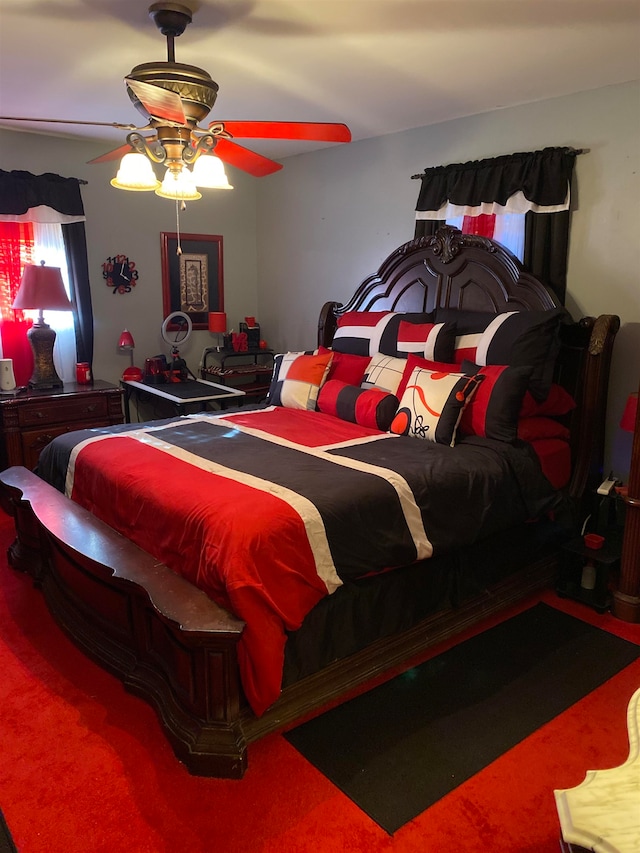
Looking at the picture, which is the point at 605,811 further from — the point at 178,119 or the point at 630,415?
the point at 178,119

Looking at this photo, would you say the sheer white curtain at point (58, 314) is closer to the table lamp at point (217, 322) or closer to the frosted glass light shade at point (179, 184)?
the table lamp at point (217, 322)

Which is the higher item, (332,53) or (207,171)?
(332,53)

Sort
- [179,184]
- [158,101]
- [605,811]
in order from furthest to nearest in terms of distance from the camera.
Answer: [179,184] < [158,101] < [605,811]

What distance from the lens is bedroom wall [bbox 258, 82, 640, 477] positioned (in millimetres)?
2959

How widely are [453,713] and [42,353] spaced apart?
3.27 m

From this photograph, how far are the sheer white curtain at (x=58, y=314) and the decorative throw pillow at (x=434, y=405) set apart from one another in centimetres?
257

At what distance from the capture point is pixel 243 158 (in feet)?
8.52

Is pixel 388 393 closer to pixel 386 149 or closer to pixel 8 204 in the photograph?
pixel 386 149

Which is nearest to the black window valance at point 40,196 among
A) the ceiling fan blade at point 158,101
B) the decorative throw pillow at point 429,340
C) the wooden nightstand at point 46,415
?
the wooden nightstand at point 46,415

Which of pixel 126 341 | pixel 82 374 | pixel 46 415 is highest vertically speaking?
pixel 126 341

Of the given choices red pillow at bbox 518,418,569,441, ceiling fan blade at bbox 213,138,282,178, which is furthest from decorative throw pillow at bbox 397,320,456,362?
ceiling fan blade at bbox 213,138,282,178

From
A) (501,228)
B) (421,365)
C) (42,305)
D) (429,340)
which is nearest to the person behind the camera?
(421,365)

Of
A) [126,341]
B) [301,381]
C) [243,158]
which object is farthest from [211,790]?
[126,341]

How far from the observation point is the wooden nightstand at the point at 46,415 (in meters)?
3.75
